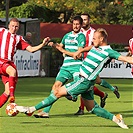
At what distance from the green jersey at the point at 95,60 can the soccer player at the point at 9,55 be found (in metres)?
1.72

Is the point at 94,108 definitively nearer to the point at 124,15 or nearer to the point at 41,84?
the point at 41,84

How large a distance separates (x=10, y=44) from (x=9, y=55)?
0.22m

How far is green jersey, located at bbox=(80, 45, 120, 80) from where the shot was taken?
1225 centimetres

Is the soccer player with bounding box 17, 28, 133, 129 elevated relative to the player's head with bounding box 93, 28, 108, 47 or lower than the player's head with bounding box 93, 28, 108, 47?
lower

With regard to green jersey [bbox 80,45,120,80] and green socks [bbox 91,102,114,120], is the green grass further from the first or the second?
green jersey [bbox 80,45,120,80]

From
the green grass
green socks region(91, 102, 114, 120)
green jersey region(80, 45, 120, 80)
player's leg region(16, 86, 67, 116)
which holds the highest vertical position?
green jersey region(80, 45, 120, 80)

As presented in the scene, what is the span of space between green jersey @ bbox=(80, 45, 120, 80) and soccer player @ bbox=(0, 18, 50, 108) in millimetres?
1721

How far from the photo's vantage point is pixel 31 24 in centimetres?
4044

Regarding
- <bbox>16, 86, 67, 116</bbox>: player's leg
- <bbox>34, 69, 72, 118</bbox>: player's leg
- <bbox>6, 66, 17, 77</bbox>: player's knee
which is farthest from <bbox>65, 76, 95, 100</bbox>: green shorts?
<bbox>6, 66, 17, 77</bbox>: player's knee

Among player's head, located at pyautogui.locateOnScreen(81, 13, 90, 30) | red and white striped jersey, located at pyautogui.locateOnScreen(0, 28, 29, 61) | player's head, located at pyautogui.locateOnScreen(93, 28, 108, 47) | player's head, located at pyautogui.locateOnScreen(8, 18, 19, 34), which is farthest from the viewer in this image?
player's head, located at pyautogui.locateOnScreen(81, 13, 90, 30)

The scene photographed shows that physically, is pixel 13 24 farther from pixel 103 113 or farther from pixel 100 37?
pixel 103 113

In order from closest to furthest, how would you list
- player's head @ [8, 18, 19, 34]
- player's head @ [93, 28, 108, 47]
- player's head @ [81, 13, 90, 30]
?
player's head @ [93, 28, 108, 47], player's head @ [8, 18, 19, 34], player's head @ [81, 13, 90, 30]

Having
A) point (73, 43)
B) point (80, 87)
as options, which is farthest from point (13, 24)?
point (80, 87)

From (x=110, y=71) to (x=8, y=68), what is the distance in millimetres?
17005
